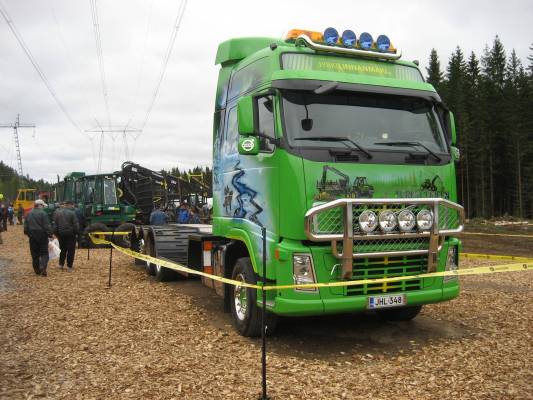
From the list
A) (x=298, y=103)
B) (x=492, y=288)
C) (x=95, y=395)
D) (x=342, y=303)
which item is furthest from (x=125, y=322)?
(x=492, y=288)

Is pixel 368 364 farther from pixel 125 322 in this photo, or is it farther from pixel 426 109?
pixel 125 322

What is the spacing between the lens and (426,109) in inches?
245

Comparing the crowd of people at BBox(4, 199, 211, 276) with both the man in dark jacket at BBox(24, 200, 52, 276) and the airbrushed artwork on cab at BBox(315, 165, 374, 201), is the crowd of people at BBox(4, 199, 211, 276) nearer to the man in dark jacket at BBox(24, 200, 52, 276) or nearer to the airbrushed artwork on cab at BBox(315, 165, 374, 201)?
the man in dark jacket at BBox(24, 200, 52, 276)

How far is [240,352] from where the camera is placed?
579 centimetres

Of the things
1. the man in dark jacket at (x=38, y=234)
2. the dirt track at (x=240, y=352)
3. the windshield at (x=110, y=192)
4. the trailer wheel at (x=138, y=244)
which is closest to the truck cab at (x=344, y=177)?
the dirt track at (x=240, y=352)

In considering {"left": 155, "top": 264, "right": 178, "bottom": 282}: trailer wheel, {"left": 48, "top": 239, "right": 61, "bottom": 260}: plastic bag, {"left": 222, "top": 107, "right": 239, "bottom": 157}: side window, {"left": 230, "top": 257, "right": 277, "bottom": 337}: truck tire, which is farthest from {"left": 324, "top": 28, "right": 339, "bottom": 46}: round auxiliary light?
{"left": 48, "top": 239, "right": 61, "bottom": 260}: plastic bag

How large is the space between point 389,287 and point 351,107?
211 cm

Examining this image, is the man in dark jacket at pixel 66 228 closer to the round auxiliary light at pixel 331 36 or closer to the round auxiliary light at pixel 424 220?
the round auxiliary light at pixel 331 36

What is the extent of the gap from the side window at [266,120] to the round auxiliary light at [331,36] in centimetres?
121

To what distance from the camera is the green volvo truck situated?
5.38 metres

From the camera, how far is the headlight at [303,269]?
5.38 m

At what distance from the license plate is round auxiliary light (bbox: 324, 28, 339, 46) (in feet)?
10.3

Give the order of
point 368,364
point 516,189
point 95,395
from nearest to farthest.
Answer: point 95,395 → point 368,364 → point 516,189

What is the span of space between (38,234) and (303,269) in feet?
28.6
